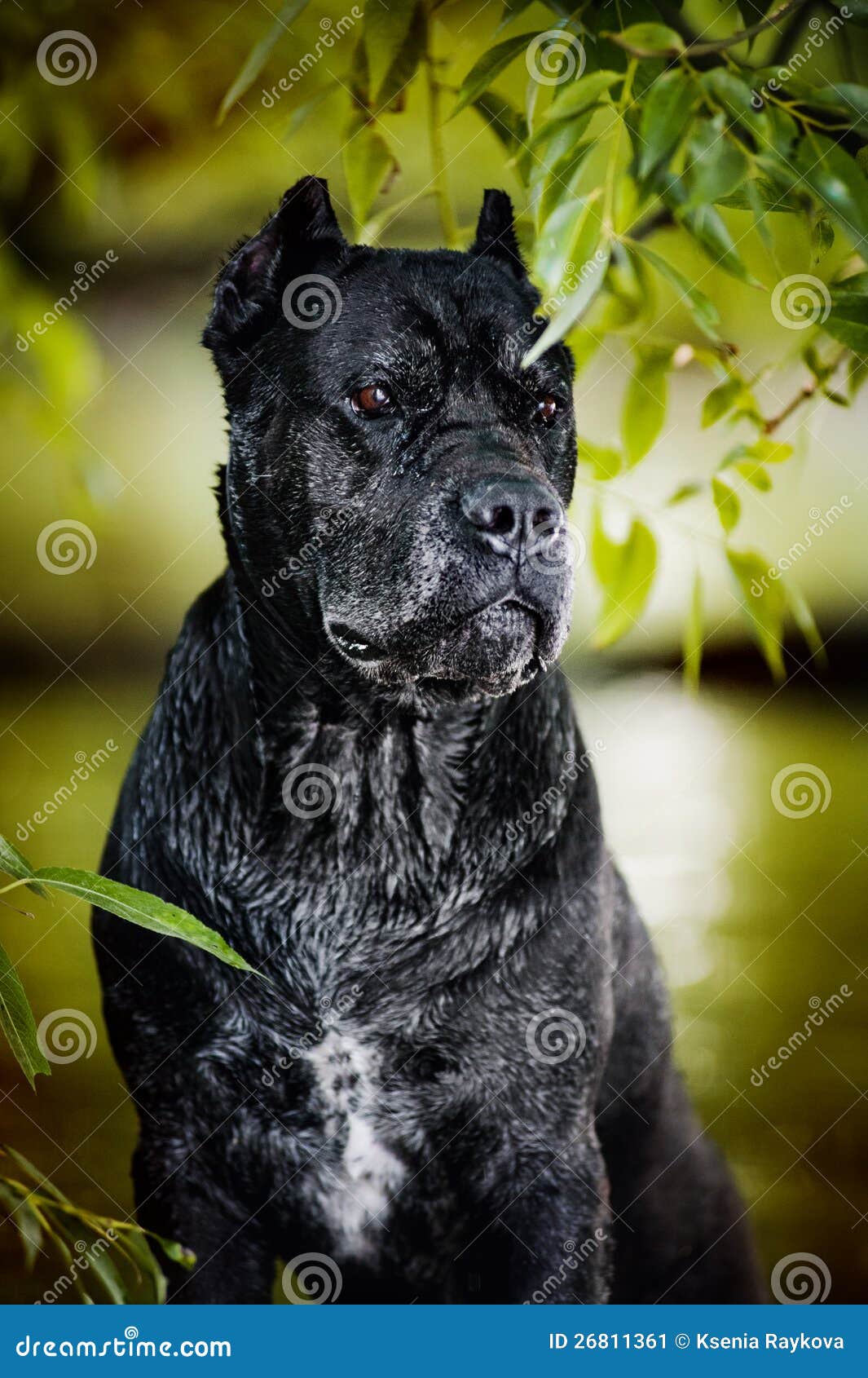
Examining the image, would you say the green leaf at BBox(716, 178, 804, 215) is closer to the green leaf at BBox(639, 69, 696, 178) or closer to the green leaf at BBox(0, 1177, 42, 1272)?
the green leaf at BBox(639, 69, 696, 178)

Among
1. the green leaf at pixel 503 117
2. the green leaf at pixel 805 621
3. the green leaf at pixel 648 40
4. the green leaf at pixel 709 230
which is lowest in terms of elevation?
the green leaf at pixel 805 621

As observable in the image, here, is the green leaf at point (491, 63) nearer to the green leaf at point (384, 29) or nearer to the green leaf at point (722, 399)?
the green leaf at point (384, 29)

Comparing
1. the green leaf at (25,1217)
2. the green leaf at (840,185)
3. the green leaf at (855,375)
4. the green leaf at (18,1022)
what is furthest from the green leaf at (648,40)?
the green leaf at (25,1217)

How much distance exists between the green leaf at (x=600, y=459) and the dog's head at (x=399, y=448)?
17 centimetres

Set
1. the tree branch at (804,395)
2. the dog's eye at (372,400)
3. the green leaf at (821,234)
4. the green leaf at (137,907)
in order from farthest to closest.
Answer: the tree branch at (804,395) < the green leaf at (821,234) < the dog's eye at (372,400) < the green leaf at (137,907)

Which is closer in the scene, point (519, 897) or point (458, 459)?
point (458, 459)

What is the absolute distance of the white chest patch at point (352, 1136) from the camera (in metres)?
1.19

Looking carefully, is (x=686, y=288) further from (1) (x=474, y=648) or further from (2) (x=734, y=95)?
(1) (x=474, y=648)

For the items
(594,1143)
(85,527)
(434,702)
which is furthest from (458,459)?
(594,1143)

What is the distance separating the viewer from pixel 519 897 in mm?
1237

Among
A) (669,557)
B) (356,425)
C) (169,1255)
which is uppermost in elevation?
(669,557)
